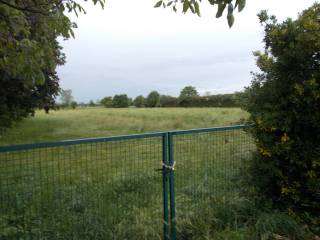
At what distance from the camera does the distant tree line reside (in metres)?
59.0

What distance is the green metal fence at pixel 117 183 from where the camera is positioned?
3547 millimetres

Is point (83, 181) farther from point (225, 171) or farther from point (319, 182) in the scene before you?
point (319, 182)

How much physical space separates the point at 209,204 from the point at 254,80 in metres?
1.85

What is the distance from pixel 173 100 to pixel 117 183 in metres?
69.4

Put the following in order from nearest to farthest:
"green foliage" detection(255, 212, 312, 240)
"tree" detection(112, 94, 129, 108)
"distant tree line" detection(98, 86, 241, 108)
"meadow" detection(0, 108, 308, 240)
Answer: "meadow" detection(0, 108, 308, 240)
"green foliage" detection(255, 212, 312, 240)
"distant tree line" detection(98, 86, 241, 108)
"tree" detection(112, 94, 129, 108)

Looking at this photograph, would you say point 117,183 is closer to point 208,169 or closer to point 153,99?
point 208,169

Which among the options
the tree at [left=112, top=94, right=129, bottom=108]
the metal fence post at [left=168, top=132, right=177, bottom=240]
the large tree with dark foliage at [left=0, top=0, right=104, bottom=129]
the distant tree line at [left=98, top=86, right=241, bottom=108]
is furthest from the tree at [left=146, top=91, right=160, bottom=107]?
the large tree with dark foliage at [left=0, top=0, right=104, bottom=129]

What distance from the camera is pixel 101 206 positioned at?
394cm

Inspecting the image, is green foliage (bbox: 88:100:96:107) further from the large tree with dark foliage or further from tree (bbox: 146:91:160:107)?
the large tree with dark foliage

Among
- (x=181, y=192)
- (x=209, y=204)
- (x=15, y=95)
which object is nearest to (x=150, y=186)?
(x=181, y=192)

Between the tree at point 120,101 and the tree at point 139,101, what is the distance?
6.52ft

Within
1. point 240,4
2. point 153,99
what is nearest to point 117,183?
point 240,4

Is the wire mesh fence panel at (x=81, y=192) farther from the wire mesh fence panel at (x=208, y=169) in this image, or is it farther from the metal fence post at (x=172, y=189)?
the wire mesh fence panel at (x=208, y=169)

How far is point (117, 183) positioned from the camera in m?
4.37
